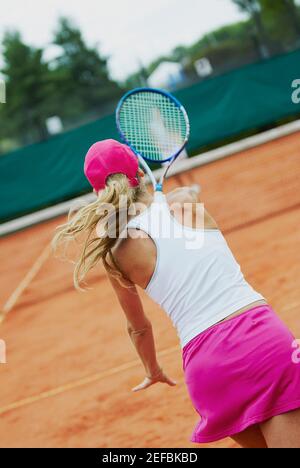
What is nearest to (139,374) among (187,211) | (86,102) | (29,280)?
(187,211)

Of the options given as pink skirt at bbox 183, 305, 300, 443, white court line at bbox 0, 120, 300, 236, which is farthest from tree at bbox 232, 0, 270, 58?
pink skirt at bbox 183, 305, 300, 443

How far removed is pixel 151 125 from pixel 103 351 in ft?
7.59

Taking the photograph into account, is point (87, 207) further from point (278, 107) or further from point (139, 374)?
point (278, 107)

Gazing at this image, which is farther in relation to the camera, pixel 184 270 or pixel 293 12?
pixel 293 12

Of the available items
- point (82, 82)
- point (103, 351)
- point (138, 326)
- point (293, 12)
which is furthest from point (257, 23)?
point (138, 326)

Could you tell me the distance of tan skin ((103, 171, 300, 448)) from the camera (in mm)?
1683

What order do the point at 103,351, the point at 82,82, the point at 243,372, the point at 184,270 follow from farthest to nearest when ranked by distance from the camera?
the point at 82,82, the point at 103,351, the point at 184,270, the point at 243,372

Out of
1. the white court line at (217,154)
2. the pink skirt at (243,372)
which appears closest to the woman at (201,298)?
the pink skirt at (243,372)

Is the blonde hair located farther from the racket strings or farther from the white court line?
the white court line

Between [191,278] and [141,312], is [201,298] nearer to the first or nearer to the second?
[191,278]

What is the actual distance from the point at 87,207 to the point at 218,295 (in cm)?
46

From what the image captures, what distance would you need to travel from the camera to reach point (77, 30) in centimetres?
4631

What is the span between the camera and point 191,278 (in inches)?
70.7

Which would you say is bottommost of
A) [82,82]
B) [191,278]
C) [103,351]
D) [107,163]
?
[82,82]
